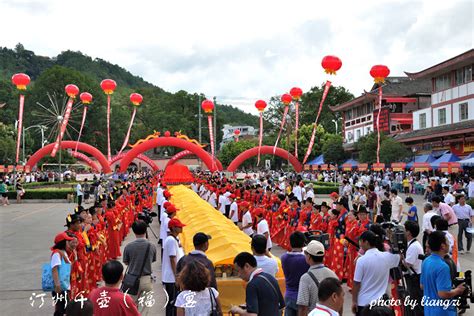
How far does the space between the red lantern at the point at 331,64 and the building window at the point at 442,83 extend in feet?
43.6

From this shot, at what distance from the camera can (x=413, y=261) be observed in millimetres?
5855

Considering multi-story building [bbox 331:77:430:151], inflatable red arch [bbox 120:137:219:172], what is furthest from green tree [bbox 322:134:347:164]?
inflatable red arch [bbox 120:137:219:172]

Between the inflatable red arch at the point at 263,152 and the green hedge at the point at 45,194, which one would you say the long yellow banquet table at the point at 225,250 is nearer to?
the green hedge at the point at 45,194

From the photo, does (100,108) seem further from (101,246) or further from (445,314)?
(445,314)

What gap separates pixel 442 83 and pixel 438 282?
30023mm

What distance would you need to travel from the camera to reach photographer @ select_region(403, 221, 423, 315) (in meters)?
5.79

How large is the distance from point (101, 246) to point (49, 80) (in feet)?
183

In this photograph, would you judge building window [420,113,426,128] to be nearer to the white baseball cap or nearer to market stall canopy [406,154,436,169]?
market stall canopy [406,154,436,169]

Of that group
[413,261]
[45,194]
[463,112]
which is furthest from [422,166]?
[413,261]

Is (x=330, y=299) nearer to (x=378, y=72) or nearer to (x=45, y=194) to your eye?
(x=378, y=72)

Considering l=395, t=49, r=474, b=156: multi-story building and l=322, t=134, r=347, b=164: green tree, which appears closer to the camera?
l=395, t=49, r=474, b=156: multi-story building

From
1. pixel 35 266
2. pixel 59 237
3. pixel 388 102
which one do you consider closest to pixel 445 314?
pixel 59 237

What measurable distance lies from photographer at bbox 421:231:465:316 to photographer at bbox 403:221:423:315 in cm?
106

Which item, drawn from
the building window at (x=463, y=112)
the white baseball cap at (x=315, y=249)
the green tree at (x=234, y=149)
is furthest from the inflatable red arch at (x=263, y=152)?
the white baseball cap at (x=315, y=249)
